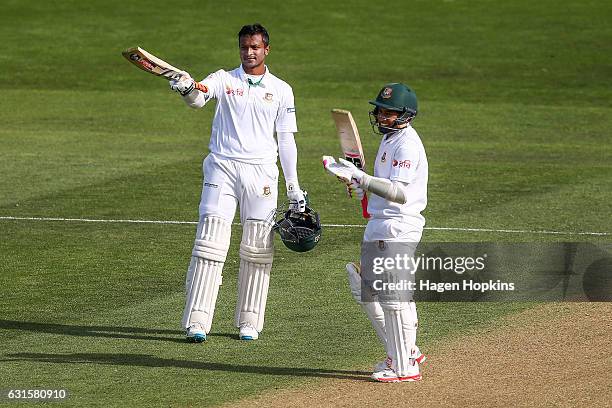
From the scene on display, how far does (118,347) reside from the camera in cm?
1054

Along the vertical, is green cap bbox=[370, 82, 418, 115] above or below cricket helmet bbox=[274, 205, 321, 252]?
above

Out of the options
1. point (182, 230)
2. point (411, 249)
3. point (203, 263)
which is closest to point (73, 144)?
point (182, 230)

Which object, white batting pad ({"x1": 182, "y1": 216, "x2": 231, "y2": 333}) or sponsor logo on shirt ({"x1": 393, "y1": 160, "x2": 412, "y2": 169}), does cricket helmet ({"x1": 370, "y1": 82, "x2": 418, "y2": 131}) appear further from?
white batting pad ({"x1": 182, "y1": 216, "x2": 231, "y2": 333})

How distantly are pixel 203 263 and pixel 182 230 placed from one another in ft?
15.0

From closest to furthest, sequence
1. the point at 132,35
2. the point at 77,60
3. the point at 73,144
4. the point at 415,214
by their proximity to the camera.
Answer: the point at 415,214 → the point at 73,144 → the point at 77,60 → the point at 132,35

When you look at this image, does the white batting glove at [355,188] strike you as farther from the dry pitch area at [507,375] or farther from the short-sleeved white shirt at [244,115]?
the dry pitch area at [507,375]

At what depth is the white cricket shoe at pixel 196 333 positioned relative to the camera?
1062 centimetres

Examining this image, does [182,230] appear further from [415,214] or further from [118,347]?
[415,214]

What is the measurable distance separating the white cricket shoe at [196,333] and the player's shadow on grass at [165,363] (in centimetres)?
50

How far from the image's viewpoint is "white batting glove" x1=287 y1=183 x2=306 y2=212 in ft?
35.5

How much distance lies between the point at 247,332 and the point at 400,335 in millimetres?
1796

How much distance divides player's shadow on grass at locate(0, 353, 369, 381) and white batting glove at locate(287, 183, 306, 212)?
1503 millimetres

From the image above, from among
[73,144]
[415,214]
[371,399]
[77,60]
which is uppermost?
[77,60]

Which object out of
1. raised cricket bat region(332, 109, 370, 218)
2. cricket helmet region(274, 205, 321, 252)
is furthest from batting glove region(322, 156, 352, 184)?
cricket helmet region(274, 205, 321, 252)
